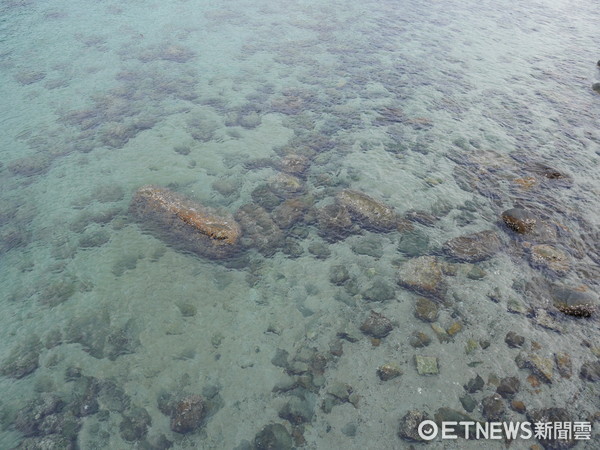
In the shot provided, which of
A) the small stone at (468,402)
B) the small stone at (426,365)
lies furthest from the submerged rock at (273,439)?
the small stone at (468,402)

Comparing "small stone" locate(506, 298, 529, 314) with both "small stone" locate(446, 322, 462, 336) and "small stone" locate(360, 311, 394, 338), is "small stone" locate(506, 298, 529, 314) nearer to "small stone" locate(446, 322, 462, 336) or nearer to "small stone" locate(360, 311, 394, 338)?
"small stone" locate(446, 322, 462, 336)

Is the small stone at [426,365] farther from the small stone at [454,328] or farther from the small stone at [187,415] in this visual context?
the small stone at [187,415]

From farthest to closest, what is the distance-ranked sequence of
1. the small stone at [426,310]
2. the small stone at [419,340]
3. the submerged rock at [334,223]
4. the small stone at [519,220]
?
the submerged rock at [334,223]
the small stone at [519,220]
the small stone at [426,310]
the small stone at [419,340]

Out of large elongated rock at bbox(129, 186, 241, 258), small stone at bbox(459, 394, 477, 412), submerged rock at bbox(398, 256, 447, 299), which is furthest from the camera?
large elongated rock at bbox(129, 186, 241, 258)

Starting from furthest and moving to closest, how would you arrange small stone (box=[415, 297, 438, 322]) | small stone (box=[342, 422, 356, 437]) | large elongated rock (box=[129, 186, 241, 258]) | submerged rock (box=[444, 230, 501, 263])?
large elongated rock (box=[129, 186, 241, 258])
submerged rock (box=[444, 230, 501, 263])
small stone (box=[415, 297, 438, 322])
small stone (box=[342, 422, 356, 437])

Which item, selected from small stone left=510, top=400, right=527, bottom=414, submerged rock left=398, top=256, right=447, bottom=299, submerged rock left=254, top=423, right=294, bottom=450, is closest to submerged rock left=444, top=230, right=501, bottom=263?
submerged rock left=398, top=256, right=447, bottom=299

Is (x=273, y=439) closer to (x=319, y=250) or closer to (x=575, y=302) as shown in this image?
(x=319, y=250)
